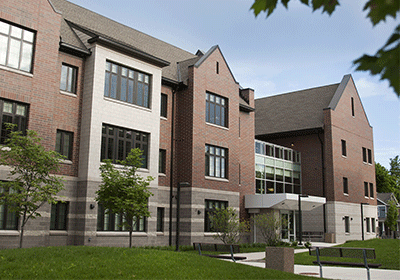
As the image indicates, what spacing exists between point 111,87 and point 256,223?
1305 centimetres

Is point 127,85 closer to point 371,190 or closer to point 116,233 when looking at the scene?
point 116,233

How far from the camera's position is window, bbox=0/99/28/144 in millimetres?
17141

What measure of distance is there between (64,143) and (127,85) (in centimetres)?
A: 456

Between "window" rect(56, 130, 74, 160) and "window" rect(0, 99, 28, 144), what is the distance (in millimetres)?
2301

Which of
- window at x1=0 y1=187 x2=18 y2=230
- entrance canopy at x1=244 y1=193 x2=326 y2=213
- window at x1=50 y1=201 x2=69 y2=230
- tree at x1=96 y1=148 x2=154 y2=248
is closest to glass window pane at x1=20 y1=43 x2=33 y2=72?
window at x1=0 y1=187 x2=18 y2=230

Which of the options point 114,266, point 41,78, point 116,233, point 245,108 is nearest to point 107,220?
point 116,233

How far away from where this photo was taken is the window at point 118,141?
2077 cm

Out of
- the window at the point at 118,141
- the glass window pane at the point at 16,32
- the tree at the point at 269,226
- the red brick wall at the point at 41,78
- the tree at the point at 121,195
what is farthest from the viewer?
the tree at the point at 269,226

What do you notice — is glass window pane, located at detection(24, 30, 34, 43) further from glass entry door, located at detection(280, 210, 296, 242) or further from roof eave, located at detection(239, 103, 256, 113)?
glass entry door, located at detection(280, 210, 296, 242)

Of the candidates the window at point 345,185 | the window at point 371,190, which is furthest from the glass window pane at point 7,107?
the window at point 371,190

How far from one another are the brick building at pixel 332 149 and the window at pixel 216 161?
1252 cm

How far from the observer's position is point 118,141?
21.3m

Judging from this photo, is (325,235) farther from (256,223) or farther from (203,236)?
(203,236)

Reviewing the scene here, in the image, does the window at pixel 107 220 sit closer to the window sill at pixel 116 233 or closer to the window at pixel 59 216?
the window sill at pixel 116 233
